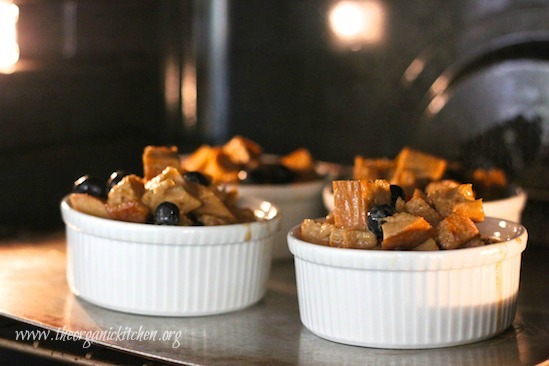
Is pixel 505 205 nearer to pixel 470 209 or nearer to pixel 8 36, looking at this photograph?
pixel 470 209

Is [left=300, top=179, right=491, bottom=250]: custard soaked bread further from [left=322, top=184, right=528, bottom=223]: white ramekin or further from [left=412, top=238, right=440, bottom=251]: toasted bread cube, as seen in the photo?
[left=322, top=184, right=528, bottom=223]: white ramekin

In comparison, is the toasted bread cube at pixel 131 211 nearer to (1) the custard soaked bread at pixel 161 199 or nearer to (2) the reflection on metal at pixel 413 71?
(1) the custard soaked bread at pixel 161 199

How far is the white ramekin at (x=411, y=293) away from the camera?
1.22 metres

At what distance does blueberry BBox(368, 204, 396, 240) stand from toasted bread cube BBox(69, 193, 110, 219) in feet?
1.30

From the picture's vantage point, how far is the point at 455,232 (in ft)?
4.12

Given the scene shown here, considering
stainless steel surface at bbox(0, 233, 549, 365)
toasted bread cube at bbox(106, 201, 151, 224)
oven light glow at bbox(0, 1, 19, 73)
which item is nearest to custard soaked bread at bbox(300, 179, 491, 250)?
stainless steel surface at bbox(0, 233, 549, 365)

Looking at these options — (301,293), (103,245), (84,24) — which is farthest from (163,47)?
(301,293)

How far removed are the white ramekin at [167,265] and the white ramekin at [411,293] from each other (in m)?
0.16

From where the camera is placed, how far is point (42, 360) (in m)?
1.39

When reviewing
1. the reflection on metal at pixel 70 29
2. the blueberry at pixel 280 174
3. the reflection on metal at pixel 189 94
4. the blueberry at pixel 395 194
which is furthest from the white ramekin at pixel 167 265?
the reflection on metal at pixel 189 94

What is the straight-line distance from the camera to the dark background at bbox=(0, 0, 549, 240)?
1.79m

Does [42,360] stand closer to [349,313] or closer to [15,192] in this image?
[349,313]

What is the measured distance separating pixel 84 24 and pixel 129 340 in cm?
90

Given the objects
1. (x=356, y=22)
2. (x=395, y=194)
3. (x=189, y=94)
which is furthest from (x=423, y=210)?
(x=189, y=94)
